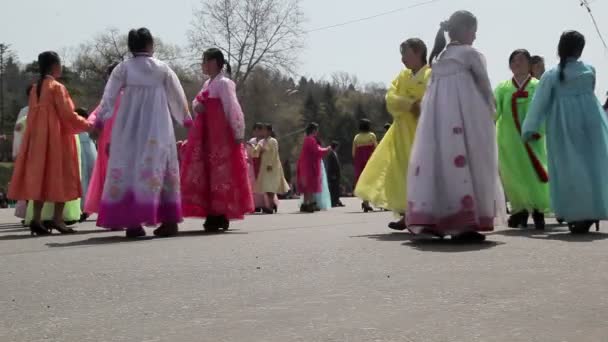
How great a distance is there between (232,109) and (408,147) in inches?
76.8

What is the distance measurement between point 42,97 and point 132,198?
1991 millimetres

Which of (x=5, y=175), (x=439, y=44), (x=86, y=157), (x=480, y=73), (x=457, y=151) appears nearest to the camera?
(x=457, y=151)

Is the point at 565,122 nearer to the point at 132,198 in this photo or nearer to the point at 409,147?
the point at 409,147

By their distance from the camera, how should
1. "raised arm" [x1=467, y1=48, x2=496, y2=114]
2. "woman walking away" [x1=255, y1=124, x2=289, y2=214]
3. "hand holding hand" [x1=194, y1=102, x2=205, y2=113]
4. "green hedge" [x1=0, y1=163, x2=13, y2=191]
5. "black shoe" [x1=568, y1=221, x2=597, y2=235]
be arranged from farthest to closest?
"green hedge" [x1=0, y1=163, x2=13, y2=191]
"woman walking away" [x1=255, y1=124, x2=289, y2=214]
"hand holding hand" [x1=194, y1=102, x2=205, y2=113]
"black shoe" [x1=568, y1=221, x2=597, y2=235]
"raised arm" [x1=467, y1=48, x2=496, y2=114]

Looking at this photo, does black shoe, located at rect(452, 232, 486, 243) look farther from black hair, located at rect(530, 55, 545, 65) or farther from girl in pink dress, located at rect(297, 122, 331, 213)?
girl in pink dress, located at rect(297, 122, 331, 213)

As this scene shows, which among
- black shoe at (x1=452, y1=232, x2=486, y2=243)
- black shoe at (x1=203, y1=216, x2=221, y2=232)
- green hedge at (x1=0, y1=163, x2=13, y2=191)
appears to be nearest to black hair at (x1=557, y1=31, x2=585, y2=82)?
black shoe at (x1=452, y1=232, x2=486, y2=243)

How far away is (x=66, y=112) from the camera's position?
10.1 meters

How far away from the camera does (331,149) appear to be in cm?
2327

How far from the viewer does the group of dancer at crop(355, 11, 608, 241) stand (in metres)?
7.66

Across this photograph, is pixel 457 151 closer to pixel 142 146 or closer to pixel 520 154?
pixel 520 154

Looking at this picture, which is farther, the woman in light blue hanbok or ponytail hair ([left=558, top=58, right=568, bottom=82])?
the woman in light blue hanbok

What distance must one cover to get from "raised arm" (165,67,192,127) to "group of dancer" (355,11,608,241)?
1856mm

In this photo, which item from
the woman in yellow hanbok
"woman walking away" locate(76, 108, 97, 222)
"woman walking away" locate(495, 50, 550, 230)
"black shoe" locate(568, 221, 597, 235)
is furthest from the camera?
"woman walking away" locate(76, 108, 97, 222)

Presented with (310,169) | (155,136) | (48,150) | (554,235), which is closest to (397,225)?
(554,235)
